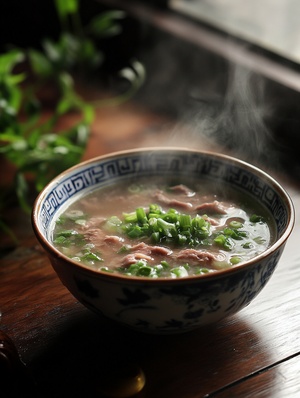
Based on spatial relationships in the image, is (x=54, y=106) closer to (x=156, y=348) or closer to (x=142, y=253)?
(x=142, y=253)

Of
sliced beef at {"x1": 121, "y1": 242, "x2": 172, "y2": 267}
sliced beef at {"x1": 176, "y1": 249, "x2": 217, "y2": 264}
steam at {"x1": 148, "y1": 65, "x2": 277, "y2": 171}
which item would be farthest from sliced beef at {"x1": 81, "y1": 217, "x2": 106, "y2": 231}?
steam at {"x1": 148, "y1": 65, "x2": 277, "y2": 171}

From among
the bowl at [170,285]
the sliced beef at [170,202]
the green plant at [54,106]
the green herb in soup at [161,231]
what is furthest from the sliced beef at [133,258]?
the green plant at [54,106]

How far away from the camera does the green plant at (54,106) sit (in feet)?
6.80

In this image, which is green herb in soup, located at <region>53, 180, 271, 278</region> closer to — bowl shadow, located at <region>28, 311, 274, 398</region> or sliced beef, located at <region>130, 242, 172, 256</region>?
sliced beef, located at <region>130, 242, 172, 256</region>

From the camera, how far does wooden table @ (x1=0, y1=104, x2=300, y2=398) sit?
1.25 meters

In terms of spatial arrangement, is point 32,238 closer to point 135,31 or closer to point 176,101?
point 176,101

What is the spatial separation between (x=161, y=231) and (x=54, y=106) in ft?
5.28

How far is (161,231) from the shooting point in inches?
56.3

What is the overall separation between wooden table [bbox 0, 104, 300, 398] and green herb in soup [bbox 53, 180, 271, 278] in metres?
0.17

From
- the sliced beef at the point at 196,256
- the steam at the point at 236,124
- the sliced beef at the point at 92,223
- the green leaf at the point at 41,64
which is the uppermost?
the sliced beef at the point at 196,256

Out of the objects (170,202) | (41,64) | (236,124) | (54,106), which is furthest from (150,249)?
(41,64)

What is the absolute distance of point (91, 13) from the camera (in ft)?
11.1

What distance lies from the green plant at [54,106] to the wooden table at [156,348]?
1.49 feet

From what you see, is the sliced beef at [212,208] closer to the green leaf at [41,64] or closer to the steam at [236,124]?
the steam at [236,124]
